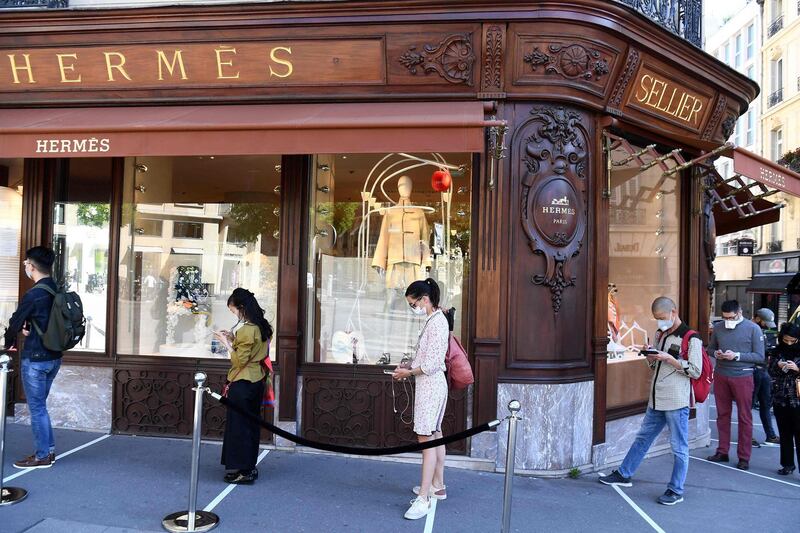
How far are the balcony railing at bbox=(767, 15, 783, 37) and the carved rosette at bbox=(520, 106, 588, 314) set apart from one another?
27.9 m

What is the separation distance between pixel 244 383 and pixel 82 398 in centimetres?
270

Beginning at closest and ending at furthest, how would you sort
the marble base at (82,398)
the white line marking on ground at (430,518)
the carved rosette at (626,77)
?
the white line marking on ground at (430,518), the carved rosette at (626,77), the marble base at (82,398)

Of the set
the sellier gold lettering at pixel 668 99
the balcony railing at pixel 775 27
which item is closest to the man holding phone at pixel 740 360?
the sellier gold lettering at pixel 668 99

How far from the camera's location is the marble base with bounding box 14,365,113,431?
6980 mm

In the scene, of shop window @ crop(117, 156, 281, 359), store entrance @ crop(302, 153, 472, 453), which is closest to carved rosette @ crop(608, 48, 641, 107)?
store entrance @ crop(302, 153, 472, 453)

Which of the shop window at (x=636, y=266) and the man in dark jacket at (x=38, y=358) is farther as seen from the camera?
the shop window at (x=636, y=266)

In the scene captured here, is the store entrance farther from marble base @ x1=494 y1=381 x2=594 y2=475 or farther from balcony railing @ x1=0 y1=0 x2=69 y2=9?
balcony railing @ x1=0 y1=0 x2=69 y2=9

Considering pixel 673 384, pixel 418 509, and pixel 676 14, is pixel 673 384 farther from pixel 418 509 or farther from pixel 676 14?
pixel 676 14

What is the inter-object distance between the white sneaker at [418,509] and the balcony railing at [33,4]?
6.23 m

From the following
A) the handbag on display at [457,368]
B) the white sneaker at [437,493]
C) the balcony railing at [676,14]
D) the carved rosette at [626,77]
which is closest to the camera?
the handbag on display at [457,368]

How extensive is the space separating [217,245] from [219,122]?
6.01ft

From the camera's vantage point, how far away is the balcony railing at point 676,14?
6.66 m

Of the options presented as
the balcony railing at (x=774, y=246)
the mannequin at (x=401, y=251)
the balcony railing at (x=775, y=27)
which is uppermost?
the balcony railing at (x=775, y=27)

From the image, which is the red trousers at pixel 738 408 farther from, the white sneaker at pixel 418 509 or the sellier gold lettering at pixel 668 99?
the white sneaker at pixel 418 509
